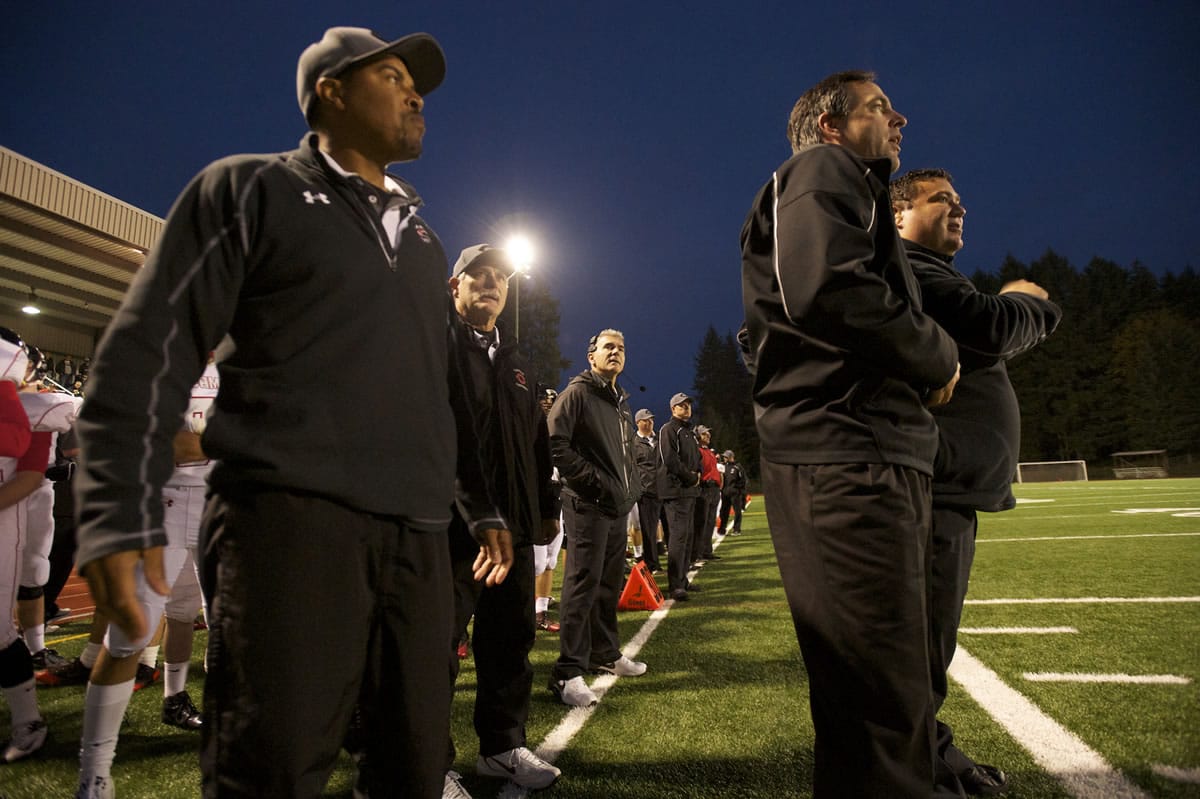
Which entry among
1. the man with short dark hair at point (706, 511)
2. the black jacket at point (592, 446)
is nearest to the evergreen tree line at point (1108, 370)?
the man with short dark hair at point (706, 511)

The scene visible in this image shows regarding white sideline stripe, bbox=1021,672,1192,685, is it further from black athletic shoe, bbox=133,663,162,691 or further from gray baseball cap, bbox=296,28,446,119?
black athletic shoe, bbox=133,663,162,691

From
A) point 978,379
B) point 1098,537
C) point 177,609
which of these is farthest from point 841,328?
point 1098,537

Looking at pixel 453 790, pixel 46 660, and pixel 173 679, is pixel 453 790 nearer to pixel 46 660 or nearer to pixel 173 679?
pixel 173 679

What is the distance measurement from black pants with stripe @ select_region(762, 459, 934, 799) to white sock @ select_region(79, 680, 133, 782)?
113 inches

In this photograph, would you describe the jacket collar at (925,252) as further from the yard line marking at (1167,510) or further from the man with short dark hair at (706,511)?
the yard line marking at (1167,510)

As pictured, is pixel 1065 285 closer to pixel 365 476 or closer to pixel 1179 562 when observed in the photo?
pixel 1179 562

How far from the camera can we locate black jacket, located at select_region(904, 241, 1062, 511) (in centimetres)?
230

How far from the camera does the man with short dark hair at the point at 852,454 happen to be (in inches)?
66.9

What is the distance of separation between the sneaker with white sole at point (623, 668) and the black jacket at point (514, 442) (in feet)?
6.25

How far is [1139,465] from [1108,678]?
64.5 meters

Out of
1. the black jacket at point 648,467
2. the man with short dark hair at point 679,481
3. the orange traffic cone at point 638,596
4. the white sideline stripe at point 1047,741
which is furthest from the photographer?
the black jacket at point 648,467

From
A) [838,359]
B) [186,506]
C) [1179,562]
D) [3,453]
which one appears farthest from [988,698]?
[1179,562]

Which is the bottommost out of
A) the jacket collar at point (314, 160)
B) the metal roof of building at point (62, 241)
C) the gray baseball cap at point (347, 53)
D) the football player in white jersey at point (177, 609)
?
the football player in white jersey at point (177, 609)

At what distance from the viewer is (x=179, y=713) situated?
151 inches
